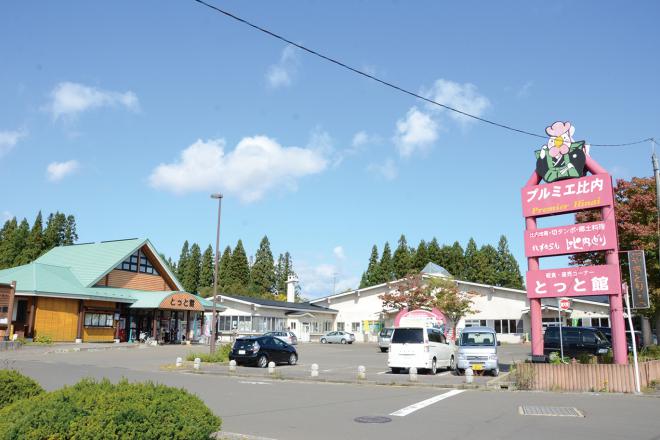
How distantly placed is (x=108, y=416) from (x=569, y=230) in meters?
15.5

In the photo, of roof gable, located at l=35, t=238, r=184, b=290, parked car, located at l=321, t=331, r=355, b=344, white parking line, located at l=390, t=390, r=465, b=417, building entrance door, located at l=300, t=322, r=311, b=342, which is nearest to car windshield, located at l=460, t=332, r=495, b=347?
white parking line, located at l=390, t=390, r=465, b=417

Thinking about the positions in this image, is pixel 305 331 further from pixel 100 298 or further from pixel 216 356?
pixel 216 356

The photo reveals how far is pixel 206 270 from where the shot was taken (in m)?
95.3

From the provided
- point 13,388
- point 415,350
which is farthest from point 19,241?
point 13,388

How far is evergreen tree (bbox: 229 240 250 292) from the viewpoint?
93.2 metres

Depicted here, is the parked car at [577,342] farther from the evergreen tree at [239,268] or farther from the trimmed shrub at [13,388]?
the evergreen tree at [239,268]

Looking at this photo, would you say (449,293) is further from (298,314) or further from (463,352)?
(463,352)

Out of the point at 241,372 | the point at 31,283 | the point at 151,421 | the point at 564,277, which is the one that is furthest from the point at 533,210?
the point at 31,283

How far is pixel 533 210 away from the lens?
18.5m

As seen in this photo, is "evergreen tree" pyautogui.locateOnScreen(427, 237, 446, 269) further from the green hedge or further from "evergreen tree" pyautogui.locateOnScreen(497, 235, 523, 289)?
the green hedge

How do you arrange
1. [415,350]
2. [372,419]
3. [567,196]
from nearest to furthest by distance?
[372,419], [567,196], [415,350]

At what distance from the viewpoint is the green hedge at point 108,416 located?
5387mm

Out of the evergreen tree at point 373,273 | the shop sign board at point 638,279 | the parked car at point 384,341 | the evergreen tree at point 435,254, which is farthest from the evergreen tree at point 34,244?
the shop sign board at point 638,279

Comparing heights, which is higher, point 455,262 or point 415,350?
point 455,262
